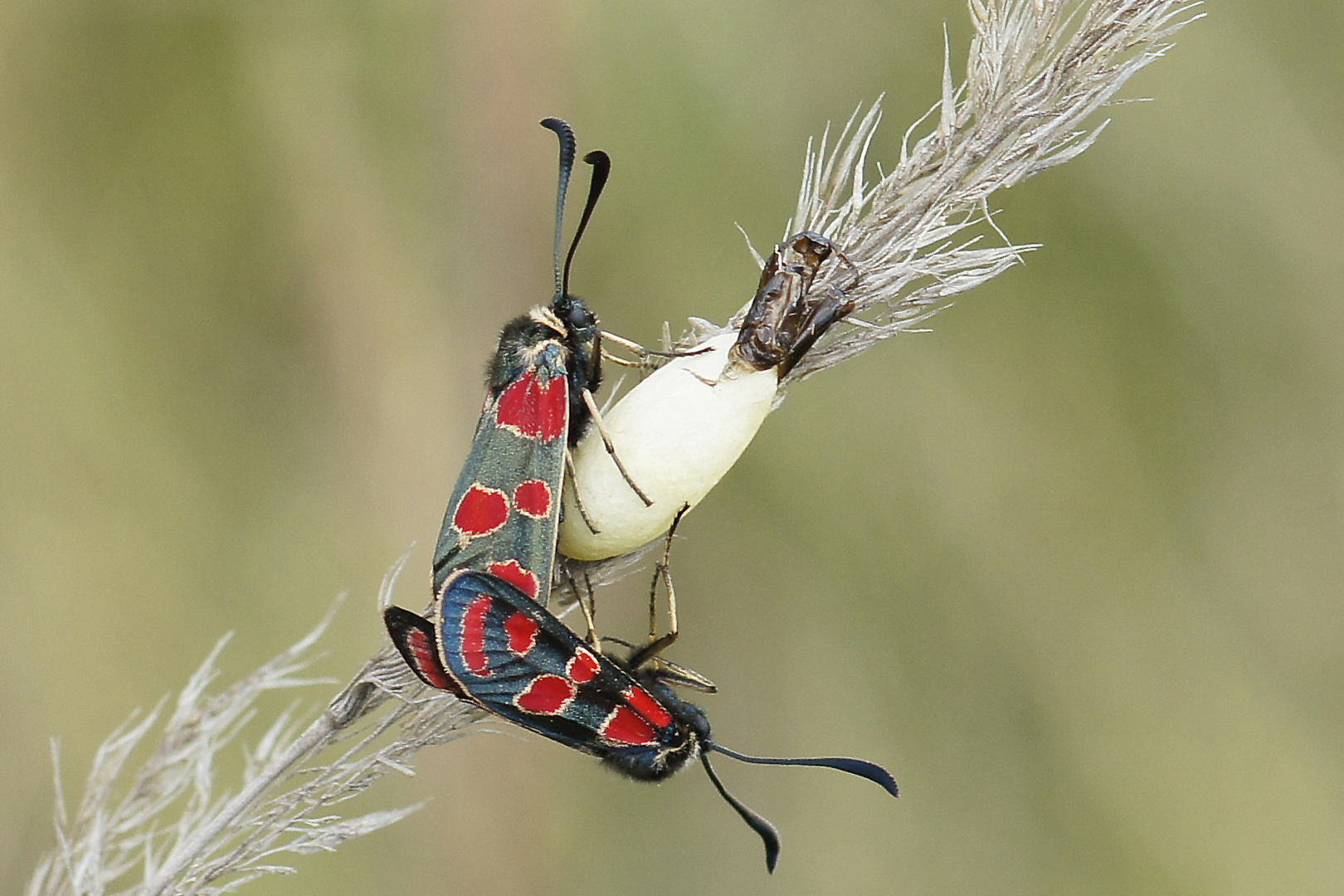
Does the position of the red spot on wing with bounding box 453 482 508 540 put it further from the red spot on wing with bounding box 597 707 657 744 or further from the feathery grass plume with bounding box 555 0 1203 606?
the red spot on wing with bounding box 597 707 657 744

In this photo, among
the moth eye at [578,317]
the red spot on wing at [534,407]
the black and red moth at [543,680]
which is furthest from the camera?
the moth eye at [578,317]

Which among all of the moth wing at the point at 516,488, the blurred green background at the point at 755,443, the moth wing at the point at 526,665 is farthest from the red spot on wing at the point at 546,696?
the blurred green background at the point at 755,443

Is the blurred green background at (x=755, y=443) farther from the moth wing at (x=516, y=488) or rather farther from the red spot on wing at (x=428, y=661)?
the red spot on wing at (x=428, y=661)

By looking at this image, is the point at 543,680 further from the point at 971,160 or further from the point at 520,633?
the point at 971,160

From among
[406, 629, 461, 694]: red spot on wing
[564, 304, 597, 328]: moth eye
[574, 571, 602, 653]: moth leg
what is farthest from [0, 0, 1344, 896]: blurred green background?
[406, 629, 461, 694]: red spot on wing

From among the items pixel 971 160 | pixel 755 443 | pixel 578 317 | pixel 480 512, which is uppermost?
pixel 971 160

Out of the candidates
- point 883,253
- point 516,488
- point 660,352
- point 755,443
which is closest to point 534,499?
point 516,488
